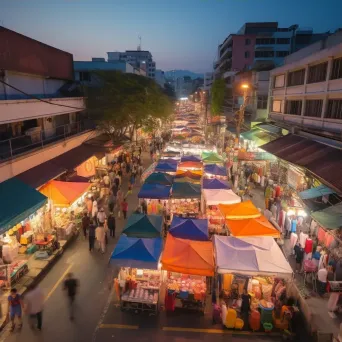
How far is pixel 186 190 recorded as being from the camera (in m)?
18.2

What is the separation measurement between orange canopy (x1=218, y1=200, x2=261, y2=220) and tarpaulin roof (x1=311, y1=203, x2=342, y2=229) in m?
3.19

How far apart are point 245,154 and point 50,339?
658 inches

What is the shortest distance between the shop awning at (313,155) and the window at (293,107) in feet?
7.82

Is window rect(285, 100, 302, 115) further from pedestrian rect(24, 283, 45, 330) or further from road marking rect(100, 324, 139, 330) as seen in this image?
pedestrian rect(24, 283, 45, 330)

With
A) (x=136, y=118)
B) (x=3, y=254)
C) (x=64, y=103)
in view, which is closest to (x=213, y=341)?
(x=3, y=254)

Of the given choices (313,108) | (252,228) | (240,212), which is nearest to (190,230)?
(252,228)

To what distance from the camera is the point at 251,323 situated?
9.82 metres

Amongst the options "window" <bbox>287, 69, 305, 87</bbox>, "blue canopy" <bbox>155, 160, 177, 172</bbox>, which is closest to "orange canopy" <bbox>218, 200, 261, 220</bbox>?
"blue canopy" <bbox>155, 160, 177, 172</bbox>

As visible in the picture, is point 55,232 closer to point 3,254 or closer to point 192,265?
point 3,254

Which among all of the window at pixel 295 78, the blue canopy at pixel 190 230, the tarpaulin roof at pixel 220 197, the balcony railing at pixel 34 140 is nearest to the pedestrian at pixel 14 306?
the blue canopy at pixel 190 230

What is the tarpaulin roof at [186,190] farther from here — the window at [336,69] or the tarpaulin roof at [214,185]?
the window at [336,69]

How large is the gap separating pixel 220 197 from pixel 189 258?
22.2 ft

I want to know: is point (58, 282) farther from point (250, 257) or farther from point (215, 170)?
point (215, 170)

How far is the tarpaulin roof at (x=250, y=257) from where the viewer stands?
1026cm
